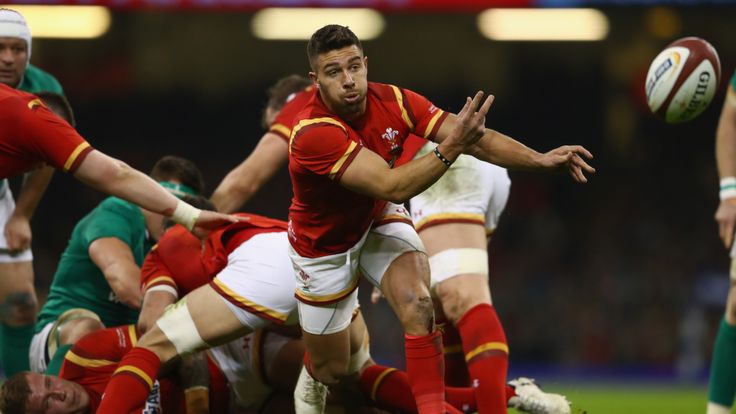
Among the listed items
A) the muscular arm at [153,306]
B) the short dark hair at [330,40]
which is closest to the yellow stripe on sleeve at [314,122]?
the short dark hair at [330,40]

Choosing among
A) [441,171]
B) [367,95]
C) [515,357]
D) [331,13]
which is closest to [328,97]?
[367,95]

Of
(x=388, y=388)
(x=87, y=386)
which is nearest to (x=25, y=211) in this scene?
(x=87, y=386)

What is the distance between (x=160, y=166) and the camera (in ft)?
19.3

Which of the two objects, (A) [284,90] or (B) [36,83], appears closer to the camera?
(B) [36,83]

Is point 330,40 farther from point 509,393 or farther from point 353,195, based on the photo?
point 509,393

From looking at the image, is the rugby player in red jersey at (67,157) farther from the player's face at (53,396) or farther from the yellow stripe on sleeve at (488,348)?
the yellow stripe on sleeve at (488,348)

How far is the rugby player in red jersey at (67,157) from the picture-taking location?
4590 millimetres

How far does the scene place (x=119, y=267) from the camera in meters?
5.41

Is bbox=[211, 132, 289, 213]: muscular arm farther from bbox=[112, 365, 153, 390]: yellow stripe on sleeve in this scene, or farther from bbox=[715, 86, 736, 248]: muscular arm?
bbox=[715, 86, 736, 248]: muscular arm

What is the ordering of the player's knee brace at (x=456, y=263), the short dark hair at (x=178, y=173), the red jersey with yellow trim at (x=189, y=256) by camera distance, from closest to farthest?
the red jersey with yellow trim at (x=189, y=256) → the player's knee brace at (x=456, y=263) → the short dark hair at (x=178, y=173)

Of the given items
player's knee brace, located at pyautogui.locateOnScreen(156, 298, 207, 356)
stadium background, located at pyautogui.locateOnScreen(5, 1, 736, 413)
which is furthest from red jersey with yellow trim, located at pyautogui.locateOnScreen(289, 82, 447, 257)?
stadium background, located at pyautogui.locateOnScreen(5, 1, 736, 413)

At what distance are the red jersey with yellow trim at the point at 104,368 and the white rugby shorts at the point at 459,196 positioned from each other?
137cm

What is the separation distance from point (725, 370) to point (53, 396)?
2.97 m

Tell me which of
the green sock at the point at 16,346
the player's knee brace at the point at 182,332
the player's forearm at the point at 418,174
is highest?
the player's forearm at the point at 418,174
